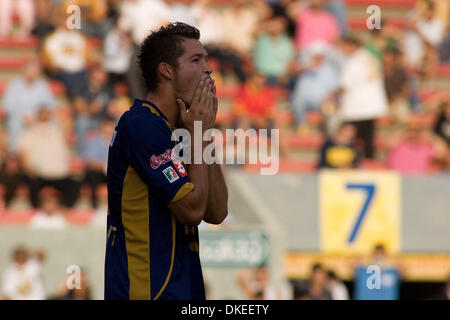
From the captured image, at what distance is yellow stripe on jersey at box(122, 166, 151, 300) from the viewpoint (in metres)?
3.99

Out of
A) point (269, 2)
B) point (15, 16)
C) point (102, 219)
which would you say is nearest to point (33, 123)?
A: point (102, 219)

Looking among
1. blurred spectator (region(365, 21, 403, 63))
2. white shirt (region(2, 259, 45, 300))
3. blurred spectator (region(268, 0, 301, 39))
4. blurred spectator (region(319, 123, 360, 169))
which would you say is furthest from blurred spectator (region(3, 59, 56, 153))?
blurred spectator (region(365, 21, 403, 63))

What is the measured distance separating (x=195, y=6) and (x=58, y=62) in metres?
2.30

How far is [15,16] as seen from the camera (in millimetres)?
15141

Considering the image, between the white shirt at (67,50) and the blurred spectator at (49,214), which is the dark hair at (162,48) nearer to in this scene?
the blurred spectator at (49,214)

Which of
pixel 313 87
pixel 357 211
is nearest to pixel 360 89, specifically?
pixel 313 87

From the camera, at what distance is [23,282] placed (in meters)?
10.9

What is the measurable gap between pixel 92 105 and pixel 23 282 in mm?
3266

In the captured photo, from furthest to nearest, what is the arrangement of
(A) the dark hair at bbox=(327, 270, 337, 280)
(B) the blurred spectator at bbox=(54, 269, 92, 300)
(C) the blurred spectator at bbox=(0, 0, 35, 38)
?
(C) the blurred spectator at bbox=(0, 0, 35, 38) → (A) the dark hair at bbox=(327, 270, 337, 280) → (B) the blurred spectator at bbox=(54, 269, 92, 300)

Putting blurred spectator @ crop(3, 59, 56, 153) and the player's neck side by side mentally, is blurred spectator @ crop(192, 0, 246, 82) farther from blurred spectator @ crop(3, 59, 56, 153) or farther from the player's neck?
the player's neck

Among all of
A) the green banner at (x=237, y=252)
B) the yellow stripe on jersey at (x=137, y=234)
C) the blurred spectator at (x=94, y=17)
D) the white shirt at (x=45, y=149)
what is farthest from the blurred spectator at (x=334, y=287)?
the yellow stripe on jersey at (x=137, y=234)

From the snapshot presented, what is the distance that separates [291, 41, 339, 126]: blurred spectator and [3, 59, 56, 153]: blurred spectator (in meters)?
3.57

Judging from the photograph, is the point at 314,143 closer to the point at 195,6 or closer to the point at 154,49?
the point at 195,6

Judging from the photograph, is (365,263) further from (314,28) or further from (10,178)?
(10,178)
